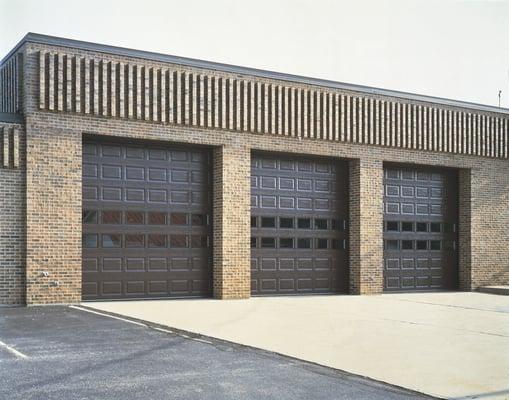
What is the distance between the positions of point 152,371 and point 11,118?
996 cm

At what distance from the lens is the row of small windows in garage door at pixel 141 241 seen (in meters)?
17.2

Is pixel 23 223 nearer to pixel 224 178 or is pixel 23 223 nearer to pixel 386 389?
pixel 224 178

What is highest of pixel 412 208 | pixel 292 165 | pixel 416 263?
pixel 292 165

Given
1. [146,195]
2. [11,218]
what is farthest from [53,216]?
[146,195]

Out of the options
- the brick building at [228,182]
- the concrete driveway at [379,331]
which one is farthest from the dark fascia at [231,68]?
the concrete driveway at [379,331]

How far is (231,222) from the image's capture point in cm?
1870

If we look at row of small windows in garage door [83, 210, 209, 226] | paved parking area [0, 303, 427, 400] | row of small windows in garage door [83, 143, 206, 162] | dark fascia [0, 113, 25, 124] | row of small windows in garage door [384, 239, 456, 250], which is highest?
dark fascia [0, 113, 25, 124]

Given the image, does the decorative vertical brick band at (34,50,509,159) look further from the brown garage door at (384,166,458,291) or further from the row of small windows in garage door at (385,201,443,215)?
the row of small windows in garage door at (385,201,443,215)

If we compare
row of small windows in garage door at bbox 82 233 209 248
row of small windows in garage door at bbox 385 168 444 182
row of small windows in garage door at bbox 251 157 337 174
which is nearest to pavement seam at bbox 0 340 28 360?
row of small windows in garage door at bbox 82 233 209 248

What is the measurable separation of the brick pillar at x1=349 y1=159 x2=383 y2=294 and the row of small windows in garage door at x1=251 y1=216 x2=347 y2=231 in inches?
16.9

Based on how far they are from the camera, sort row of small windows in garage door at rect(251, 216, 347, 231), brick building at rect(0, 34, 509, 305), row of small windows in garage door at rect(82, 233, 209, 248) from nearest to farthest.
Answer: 1. brick building at rect(0, 34, 509, 305)
2. row of small windows in garage door at rect(82, 233, 209, 248)
3. row of small windows in garage door at rect(251, 216, 347, 231)

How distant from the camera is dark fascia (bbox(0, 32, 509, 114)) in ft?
54.3

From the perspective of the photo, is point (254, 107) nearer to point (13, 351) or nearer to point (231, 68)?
point (231, 68)

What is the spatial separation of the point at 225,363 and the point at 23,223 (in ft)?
29.6
